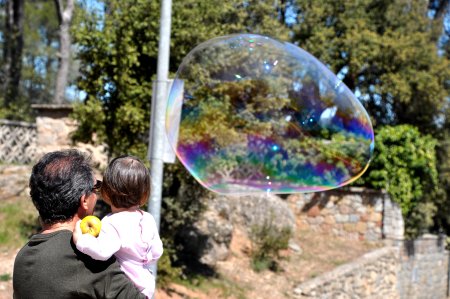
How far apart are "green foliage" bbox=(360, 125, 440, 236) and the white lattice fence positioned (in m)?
8.34

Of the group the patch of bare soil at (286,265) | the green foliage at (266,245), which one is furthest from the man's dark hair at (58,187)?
the green foliage at (266,245)

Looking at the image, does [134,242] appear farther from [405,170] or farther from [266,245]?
[405,170]

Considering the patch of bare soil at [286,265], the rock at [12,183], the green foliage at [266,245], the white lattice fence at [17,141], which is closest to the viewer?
the patch of bare soil at [286,265]

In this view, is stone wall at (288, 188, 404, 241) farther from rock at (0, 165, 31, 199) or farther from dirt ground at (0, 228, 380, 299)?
rock at (0, 165, 31, 199)

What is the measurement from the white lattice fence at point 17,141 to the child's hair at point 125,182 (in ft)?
37.8

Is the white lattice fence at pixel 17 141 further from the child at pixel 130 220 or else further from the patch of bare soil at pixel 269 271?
the child at pixel 130 220

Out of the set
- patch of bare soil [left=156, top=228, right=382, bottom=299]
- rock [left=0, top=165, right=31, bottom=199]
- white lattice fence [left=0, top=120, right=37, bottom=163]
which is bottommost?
patch of bare soil [left=156, top=228, right=382, bottom=299]

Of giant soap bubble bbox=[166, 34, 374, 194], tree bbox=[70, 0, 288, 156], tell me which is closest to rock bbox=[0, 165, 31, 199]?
tree bbox=[70, 0, 288, 156]

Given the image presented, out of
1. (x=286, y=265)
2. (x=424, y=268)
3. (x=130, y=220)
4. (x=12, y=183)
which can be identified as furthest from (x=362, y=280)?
(x=130, y=220)

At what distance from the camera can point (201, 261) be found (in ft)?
32.3

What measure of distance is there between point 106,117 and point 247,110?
2527 millimetres

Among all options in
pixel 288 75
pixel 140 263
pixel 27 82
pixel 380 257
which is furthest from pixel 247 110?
pixel 27 82

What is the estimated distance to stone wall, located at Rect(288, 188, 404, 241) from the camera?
14141mm

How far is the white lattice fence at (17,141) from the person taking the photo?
521 inches
